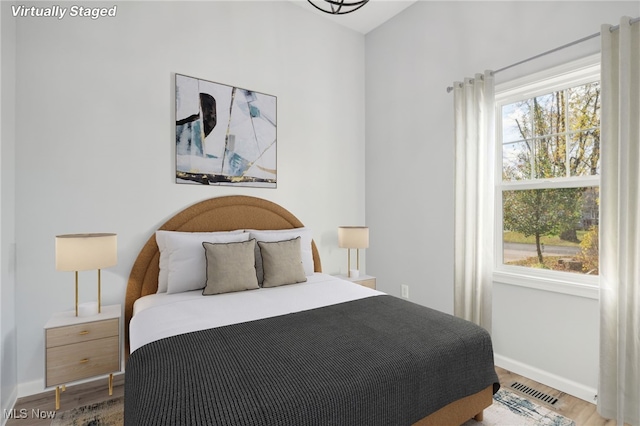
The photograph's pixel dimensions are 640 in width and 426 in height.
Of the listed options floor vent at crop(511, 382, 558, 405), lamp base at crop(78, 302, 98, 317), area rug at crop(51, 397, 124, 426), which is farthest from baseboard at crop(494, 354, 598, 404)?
lamp base at crop(78, 302, 98, 317)

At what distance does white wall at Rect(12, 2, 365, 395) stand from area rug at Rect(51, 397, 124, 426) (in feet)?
1.63

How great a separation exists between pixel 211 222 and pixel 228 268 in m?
0.66

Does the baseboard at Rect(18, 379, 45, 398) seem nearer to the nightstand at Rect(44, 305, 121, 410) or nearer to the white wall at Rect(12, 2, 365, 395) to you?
the white wall at Rect(12, 2, 365, 395)

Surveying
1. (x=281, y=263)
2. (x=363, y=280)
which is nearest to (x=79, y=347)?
(x=281, y=263)

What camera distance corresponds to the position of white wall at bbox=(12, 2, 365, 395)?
229 centimetres

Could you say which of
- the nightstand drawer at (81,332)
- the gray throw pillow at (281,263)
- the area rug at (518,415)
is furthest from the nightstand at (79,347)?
the area rug at (518,415)

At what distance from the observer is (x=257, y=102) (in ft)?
10.6

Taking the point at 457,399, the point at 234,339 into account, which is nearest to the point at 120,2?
the point at 234,339

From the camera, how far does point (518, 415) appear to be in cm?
202

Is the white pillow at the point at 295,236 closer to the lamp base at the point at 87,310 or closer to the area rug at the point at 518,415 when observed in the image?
the lamp base at the point at 87,310

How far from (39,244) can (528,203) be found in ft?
12.0

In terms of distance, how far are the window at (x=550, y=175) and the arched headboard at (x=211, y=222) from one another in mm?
1886

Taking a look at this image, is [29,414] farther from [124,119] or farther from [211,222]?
[124,119]

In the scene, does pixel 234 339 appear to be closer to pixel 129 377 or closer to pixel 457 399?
pixel 129 377
